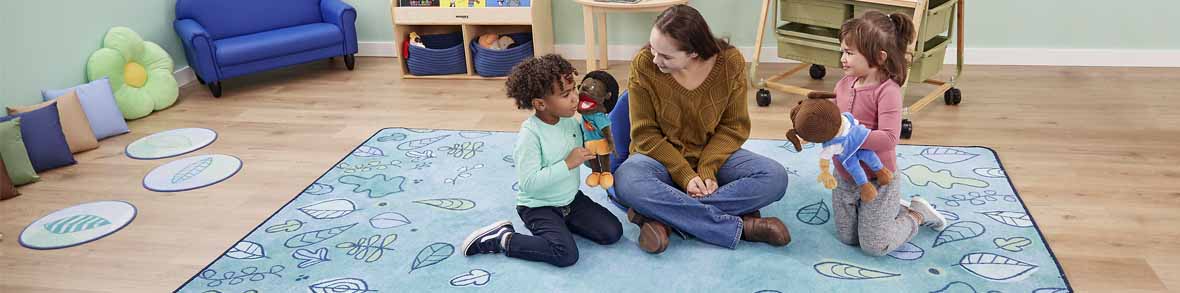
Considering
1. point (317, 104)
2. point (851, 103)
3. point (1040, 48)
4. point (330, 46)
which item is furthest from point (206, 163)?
point (1040, 48)

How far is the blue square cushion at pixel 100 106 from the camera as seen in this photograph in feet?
11.9

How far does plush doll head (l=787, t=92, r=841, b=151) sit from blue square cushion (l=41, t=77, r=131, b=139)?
295 centimetres

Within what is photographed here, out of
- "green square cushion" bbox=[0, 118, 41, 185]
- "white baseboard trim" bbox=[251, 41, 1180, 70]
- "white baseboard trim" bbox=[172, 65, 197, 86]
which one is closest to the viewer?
"green square cushion" bbox=[0, 118, 41, 185]

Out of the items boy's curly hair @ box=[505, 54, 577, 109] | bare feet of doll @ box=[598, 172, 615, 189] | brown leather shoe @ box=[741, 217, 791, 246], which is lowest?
brown leather shoe @ box=[741, 217, 791, 246]

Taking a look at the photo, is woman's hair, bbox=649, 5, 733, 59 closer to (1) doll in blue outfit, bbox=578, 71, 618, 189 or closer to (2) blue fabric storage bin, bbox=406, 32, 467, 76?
(1) doll in blue outfit, bbox=578, 71, 618, 189

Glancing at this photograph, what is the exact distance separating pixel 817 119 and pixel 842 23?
142cm

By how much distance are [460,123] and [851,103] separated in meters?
1.93

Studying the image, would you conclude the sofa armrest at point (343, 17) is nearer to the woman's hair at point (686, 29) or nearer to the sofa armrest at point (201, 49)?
the sofa armrest at point (201, 49)

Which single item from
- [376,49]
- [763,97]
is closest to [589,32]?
[763,97]

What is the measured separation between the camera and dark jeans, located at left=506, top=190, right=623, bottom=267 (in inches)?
91.7

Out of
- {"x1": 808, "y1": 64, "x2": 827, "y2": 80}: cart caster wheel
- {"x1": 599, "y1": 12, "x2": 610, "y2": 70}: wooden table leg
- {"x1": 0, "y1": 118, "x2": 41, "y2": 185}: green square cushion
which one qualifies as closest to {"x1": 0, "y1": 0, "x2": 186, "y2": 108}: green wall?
{"x1": 0, "y1": 118, "x2": 41, "y2": 185}: green square cushion

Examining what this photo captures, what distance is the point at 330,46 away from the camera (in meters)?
4.59

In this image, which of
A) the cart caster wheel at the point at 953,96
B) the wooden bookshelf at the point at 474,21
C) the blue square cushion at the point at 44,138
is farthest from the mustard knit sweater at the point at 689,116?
the blue square cushion at the point at 44,138

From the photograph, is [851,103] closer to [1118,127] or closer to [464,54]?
[1118,127]
